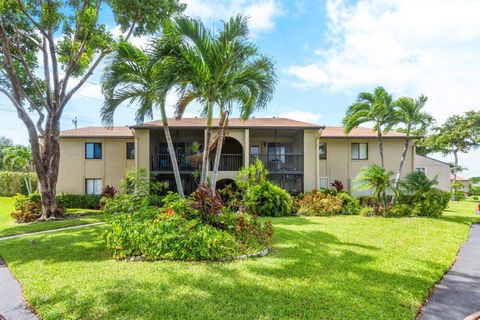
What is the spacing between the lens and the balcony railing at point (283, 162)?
18406 mm

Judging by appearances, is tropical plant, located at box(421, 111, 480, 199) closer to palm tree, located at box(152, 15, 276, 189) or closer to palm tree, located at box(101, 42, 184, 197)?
palm tree, located at box(152, 15, 276, 189)

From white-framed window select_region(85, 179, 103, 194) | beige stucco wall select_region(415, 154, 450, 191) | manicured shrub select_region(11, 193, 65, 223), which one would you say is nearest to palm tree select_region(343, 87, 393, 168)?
beige stucco wall select_region(415, 154, 450, 191)

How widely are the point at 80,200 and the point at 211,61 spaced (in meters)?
15.9

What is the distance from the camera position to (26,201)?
15.7m

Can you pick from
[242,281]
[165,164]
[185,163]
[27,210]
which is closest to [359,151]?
[185,163]

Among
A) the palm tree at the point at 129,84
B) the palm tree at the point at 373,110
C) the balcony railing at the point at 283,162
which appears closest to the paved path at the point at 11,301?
the palm tree at the point at 129,84

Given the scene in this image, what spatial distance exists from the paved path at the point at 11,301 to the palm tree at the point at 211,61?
5.88m

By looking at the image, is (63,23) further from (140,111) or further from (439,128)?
(439,128)

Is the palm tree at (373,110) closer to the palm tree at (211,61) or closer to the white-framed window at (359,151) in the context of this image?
the white-framed window at (359,151)

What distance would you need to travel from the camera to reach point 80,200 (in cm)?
1911

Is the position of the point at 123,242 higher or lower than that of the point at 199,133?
lower

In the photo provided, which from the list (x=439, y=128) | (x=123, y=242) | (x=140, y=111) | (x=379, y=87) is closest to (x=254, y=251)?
(x=123, y=242)

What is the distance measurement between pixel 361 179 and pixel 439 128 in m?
29.7

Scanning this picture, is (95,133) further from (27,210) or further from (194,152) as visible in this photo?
(194,152)
